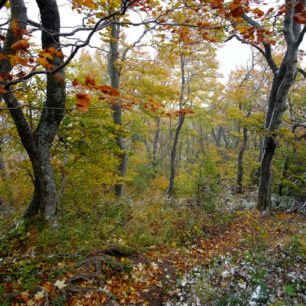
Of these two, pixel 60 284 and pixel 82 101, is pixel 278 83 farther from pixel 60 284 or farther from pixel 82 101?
pixel 60 284

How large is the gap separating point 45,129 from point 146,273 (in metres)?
3.43

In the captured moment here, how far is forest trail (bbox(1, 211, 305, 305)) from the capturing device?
253 cm

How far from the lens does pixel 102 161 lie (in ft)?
17.4

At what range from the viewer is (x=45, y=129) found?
372cm

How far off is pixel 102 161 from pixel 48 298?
332 centimetres

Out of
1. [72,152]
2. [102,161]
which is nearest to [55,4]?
[72,152]

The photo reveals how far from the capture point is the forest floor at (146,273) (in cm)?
247

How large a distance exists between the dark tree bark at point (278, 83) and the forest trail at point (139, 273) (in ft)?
10.3

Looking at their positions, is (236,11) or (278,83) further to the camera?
(278,83)

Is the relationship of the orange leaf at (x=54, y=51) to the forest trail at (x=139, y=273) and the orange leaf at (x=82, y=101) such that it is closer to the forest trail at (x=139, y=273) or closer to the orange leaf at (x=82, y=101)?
the orange leaf at (x=82, y=101)

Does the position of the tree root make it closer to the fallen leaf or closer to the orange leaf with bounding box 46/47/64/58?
the fallen leaf

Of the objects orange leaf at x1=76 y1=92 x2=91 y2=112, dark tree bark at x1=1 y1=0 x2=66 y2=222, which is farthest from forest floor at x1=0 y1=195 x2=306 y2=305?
orange leaf at x1=76 y1=92 x2=91 y2=112

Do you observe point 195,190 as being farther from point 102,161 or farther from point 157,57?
point 157,57

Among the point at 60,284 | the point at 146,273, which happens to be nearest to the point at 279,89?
the point at 146,273
